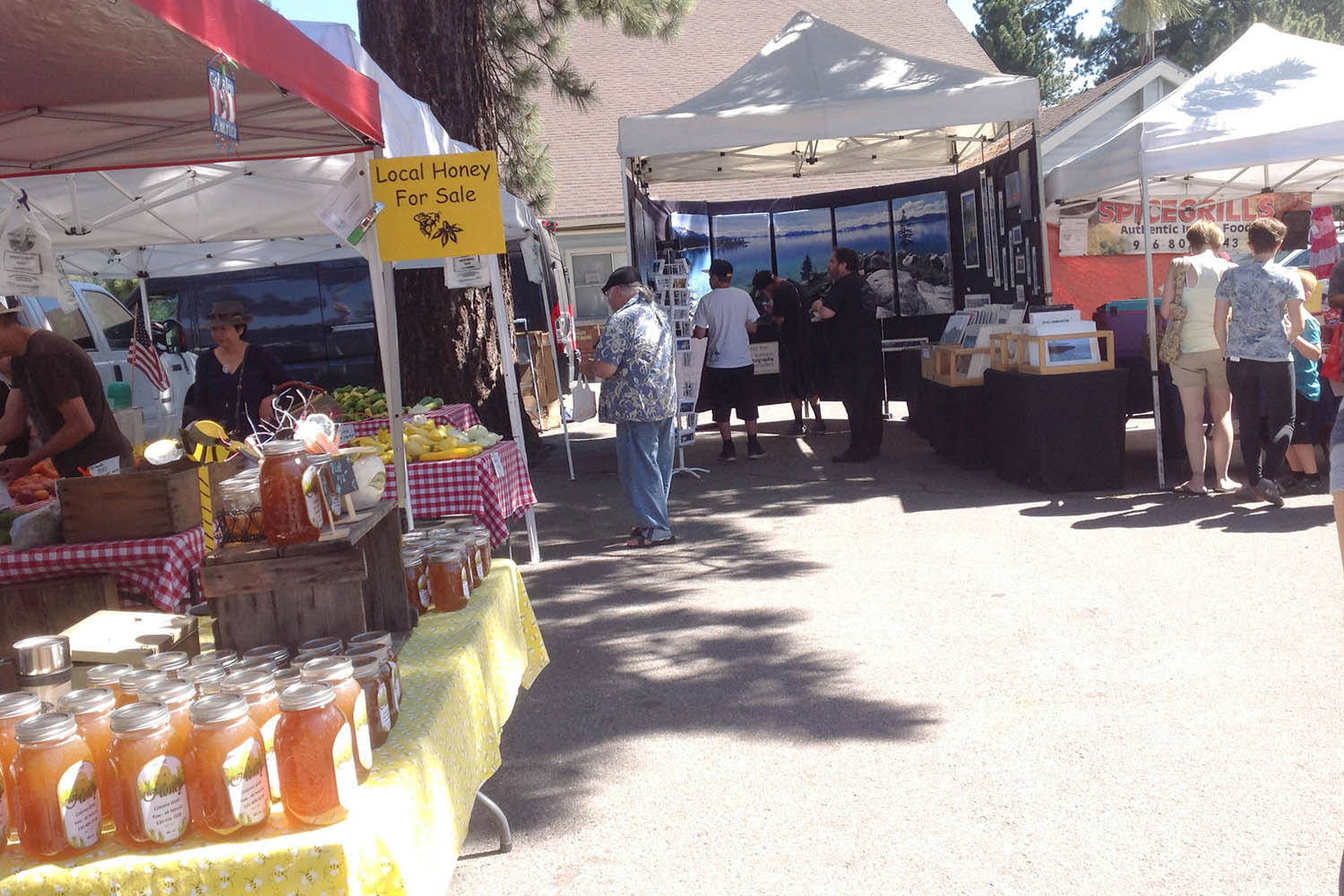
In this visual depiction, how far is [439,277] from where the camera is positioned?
32.7 ft

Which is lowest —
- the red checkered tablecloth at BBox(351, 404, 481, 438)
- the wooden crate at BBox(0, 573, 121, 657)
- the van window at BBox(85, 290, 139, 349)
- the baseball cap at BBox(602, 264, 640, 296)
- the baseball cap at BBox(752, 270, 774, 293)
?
the wooden crate at BBox(0, 573, 121, 657)

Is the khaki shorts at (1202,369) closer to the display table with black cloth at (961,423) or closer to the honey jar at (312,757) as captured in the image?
the display table with black cloth at (961,423)

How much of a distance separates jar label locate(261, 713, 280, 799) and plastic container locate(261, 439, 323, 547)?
623 mm

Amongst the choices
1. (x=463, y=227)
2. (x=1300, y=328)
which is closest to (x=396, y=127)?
(x=463, y=227)

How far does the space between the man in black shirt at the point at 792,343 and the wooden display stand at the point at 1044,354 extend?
156 inches

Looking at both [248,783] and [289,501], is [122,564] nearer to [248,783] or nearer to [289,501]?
[289,501]

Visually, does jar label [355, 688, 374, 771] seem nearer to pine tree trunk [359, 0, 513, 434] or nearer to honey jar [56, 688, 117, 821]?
honey jar [56, 688, 117, 821]

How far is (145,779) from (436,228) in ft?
12.5

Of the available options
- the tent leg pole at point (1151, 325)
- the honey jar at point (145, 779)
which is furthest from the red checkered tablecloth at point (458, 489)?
the tent leg pole at point (1151, 325)

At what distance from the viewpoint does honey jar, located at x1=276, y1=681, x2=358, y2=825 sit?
1.91 meters

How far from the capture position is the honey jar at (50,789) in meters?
1.83

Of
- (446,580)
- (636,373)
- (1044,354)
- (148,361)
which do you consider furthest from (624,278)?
(148,361)

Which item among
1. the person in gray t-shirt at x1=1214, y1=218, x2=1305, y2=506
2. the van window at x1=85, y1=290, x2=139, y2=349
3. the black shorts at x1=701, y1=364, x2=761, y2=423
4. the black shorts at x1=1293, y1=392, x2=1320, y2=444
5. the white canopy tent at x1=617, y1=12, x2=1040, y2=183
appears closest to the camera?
the person in gray t-shirt at x1=1214, y1=218, x2=1305, y2=506

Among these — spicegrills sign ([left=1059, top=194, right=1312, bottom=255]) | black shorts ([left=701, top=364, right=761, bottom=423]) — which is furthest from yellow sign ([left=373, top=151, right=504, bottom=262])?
spicegrills sign ([left=1059, top=194, right=1312, bottom=255])
